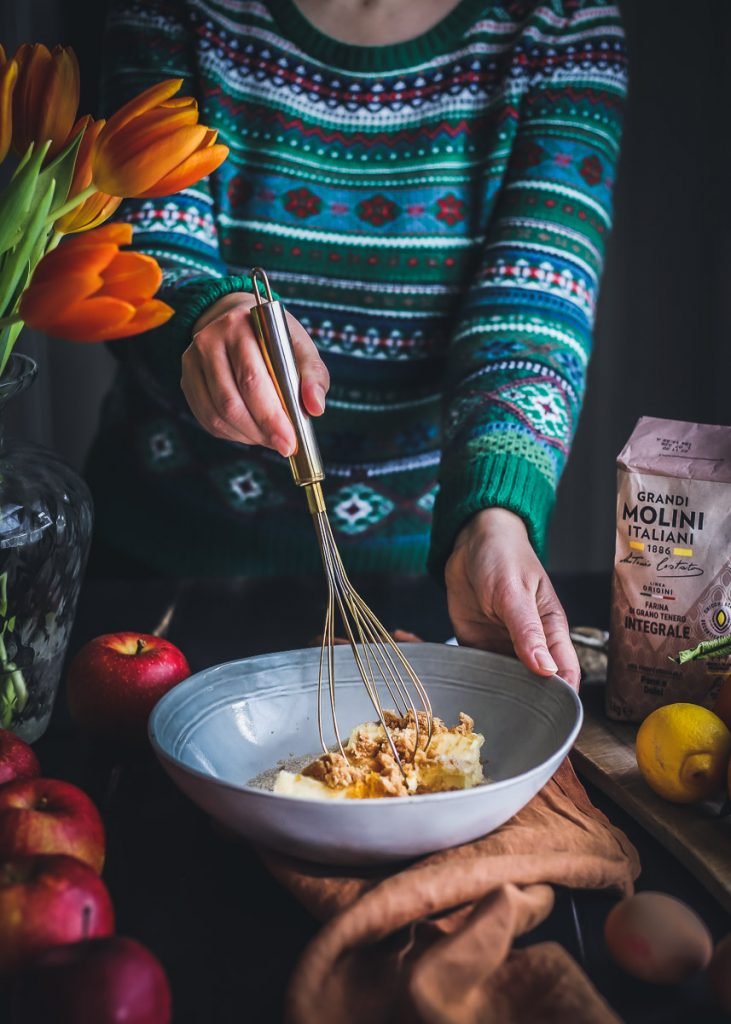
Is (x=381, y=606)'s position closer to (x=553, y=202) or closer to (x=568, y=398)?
(x=568, y=398)

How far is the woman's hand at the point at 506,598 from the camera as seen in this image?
27.7 inches

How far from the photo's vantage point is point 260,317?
0.68 meters

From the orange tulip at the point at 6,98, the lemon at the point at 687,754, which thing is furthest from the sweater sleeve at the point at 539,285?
the orange tulip at the point at 6,98

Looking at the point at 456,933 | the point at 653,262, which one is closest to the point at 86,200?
the point at 456,933

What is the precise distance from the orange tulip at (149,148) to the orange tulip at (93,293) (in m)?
0.07

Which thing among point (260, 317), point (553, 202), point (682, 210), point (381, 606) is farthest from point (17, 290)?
point (682, 210)

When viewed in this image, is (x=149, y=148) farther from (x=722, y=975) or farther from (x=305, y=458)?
(x=722, y=975)

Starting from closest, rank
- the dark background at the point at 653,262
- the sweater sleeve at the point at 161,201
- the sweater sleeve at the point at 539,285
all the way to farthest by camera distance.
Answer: the sweater sleeve at the point at 539,285 < the sweater sleeve at the point at 161,201 < the dark background at the point at 653,262

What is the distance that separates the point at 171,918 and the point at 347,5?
96 cm

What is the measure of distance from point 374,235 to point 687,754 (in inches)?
27.3

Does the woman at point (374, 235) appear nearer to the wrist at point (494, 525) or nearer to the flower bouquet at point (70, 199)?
the wrist at point (494, 525)

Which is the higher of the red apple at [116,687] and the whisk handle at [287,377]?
the whisk handle at [287,377]

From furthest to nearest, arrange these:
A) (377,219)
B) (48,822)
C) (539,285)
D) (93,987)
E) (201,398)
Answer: (377,219), (539,285), (201,398), (48,822), (93,987)

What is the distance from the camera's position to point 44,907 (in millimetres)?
459
